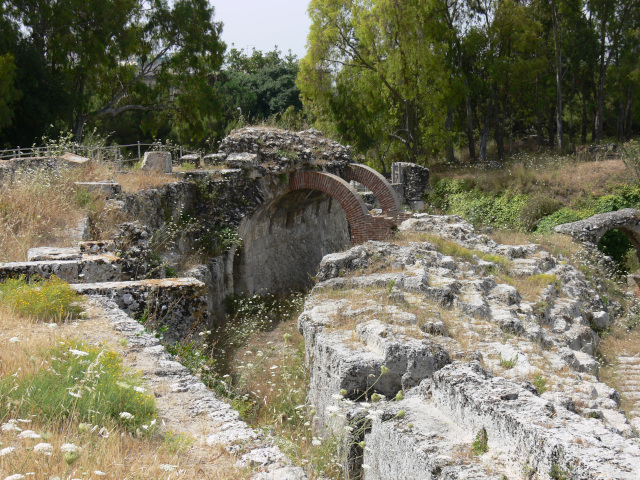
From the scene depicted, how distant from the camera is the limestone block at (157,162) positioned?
11688 mm

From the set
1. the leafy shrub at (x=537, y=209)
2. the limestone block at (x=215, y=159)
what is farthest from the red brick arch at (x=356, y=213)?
the leafy shrub at (x=537, y=209)

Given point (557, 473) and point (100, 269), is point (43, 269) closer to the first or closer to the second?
point (100, 269)

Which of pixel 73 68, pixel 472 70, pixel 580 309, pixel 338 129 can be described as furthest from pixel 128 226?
pixel 472 70

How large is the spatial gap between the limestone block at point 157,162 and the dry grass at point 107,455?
30.1ft

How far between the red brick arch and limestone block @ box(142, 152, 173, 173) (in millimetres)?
3178

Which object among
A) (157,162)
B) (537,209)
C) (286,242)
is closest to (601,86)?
(537,209)

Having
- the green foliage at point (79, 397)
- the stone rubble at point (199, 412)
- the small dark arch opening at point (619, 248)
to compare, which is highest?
the green foliage at point (79, 397)

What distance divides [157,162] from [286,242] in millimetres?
4006

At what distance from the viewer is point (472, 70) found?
2641cm

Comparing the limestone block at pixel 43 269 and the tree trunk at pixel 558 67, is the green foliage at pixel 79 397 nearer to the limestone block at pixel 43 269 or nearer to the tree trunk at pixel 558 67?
the limestone block at pixel 43 269

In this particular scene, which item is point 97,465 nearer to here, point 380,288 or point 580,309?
point 380,288

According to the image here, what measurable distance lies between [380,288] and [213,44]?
17.5 metres

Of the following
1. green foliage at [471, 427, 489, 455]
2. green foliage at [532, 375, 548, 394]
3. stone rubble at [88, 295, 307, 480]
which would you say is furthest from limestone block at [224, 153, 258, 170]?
green foliage at [471, 427, 489, 455]

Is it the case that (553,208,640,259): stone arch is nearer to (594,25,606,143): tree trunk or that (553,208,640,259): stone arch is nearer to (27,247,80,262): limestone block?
(594,25,606,143): tree trunk
